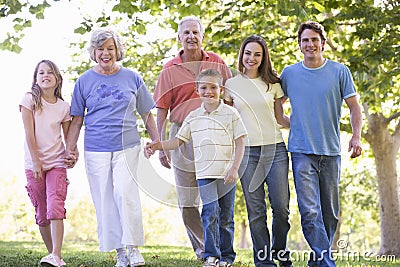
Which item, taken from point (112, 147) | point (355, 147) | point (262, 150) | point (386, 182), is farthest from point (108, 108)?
point (386, 182)

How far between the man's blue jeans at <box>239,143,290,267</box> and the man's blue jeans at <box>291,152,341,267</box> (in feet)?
0.44

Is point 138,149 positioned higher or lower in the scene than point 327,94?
lower

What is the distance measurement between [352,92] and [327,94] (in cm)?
24

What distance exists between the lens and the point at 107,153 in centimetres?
546

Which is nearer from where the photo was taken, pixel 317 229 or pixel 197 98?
pixel 317 229

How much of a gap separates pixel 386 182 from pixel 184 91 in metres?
9.46

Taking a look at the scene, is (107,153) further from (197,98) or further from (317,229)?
(317,229)

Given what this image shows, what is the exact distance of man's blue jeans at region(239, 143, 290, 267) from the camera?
17.3 feet

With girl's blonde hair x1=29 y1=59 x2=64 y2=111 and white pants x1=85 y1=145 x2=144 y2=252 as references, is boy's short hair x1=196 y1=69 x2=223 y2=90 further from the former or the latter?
girl's blonde hair x1=29 y1=59 x2=64 y2=111

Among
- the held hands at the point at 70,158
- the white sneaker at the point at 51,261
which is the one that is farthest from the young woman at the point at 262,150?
the white sneaker at the point at 51,261

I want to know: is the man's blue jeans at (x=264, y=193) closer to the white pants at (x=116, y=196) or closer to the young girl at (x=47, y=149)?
the white pants at (x=116, y=196)

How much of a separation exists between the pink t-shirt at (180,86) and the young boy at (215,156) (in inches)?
17.4

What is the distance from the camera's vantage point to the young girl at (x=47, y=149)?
221 inches

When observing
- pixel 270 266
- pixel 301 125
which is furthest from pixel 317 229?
pixel 301 125
